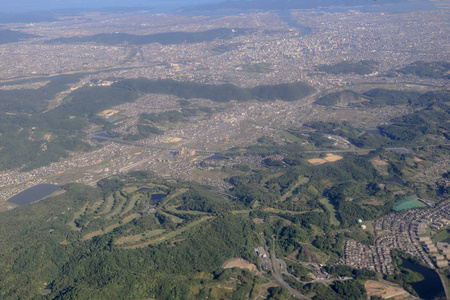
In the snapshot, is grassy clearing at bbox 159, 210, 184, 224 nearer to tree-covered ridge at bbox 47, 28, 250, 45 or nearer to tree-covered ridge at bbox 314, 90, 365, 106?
tree-covered ridge at bbox 314, 90, 365, 106

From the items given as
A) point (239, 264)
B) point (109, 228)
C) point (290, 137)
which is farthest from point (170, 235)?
point (290, 137)

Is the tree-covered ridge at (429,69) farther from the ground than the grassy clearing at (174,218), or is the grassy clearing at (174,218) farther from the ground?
the tree-covered ridge at (429,69)

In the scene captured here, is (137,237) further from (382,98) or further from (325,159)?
(382,98)

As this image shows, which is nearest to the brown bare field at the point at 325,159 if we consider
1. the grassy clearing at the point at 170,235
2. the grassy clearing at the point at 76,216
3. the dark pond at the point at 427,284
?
the grassy clearing at the point at 170,235

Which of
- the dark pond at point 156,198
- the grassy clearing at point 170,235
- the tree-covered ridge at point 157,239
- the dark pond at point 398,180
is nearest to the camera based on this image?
the tree-covered ridge at point 157,239

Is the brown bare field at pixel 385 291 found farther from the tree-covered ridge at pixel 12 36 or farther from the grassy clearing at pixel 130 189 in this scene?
the tree-covered ridge at pixel 12 36

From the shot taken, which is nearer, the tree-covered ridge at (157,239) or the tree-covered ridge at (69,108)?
the tree-covered ridge at (157,239)

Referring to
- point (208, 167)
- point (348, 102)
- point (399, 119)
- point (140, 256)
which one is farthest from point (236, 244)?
point (348, 102)
